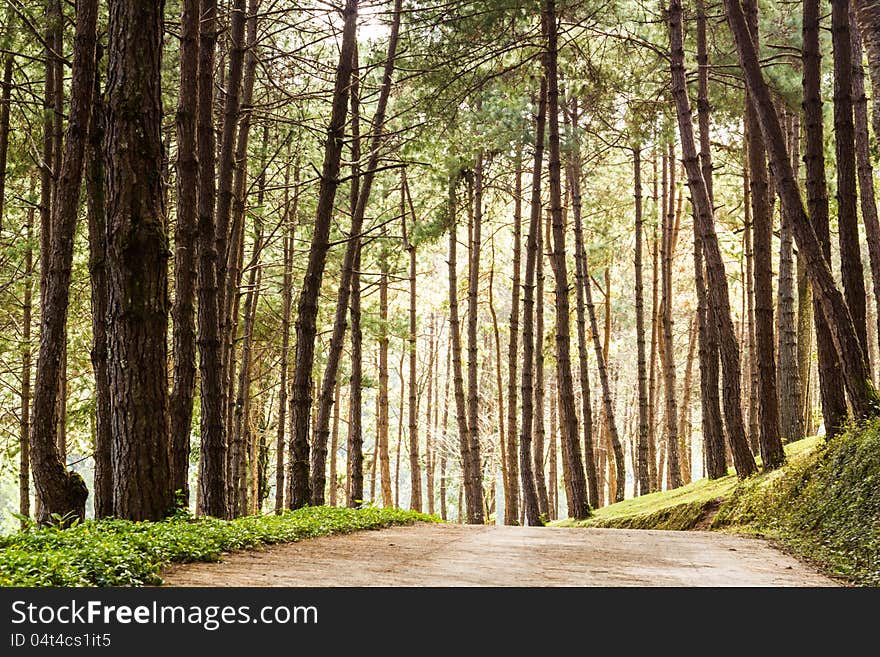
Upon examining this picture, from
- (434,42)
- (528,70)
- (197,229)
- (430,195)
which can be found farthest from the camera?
(430,195)

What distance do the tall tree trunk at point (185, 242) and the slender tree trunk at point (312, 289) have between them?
8.26 feet

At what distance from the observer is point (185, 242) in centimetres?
1009

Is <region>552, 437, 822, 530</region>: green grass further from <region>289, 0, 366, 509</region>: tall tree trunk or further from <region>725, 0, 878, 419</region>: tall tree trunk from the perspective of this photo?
<region>289, 0, 366, 509</region>: tall tree trunk

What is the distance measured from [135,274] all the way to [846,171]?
27.4 feet

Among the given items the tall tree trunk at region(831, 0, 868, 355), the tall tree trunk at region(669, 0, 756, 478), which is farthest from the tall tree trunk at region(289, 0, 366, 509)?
the tall tree trunk at region(831, 0, 868, 355)

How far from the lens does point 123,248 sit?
768 cm

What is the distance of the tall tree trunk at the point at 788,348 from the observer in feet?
51.4

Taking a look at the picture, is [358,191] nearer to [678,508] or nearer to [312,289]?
[312,289]

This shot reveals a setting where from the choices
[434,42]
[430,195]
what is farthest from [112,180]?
[430,195]
